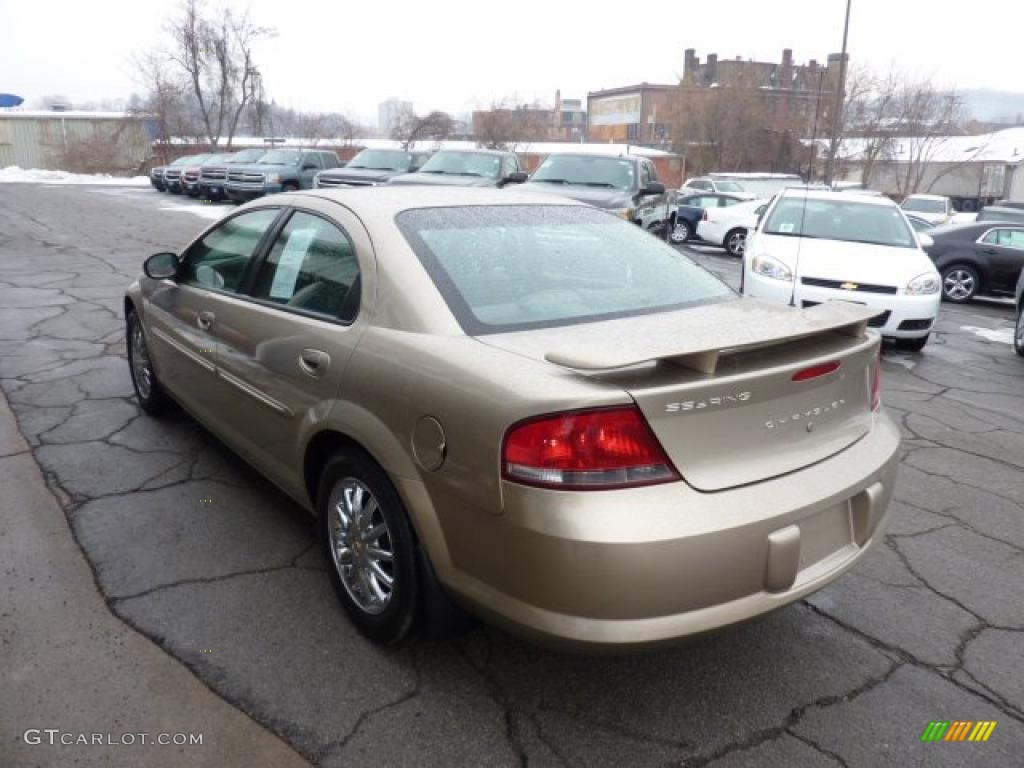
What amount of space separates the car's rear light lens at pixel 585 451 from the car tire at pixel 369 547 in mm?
588

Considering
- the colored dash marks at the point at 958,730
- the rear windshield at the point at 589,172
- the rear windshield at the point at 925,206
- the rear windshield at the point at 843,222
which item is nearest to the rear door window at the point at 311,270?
the colored dash marks at the point at 958,730

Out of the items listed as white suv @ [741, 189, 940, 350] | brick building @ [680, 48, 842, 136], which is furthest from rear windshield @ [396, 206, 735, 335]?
brick building @ [680, 48, 842, 136]

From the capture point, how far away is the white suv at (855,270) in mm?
7504

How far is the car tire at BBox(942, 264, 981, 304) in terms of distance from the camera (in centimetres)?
1287

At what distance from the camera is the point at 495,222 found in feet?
10.3

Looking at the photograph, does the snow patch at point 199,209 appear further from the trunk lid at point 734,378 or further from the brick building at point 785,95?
the brick building at point 785,95

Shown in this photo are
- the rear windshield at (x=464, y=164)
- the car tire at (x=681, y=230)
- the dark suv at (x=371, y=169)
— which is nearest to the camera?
the rear windshield at (x=464, y=164)

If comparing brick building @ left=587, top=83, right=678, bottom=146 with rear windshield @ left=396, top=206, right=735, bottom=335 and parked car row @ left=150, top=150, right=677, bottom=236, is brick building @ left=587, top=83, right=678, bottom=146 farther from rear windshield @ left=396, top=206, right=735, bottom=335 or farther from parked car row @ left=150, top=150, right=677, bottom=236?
rear windshield @ left=396, top=206, right=735, bottom=335

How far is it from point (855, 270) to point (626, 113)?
81.7 m

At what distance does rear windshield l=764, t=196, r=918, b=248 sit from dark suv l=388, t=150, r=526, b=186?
5509 millimetres

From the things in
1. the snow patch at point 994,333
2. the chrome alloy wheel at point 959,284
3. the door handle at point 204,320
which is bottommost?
the snow patch at point 994,333

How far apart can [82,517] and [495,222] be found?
235 cm

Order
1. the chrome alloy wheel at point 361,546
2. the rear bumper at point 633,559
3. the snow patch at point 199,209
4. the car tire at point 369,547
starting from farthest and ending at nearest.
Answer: the snow patch at point 199,209 → the chrome alloy wheel at point 361,546 → the car tire at point 369,547 → the rear bumper at point 633,559

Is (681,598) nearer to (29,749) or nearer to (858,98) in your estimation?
(29,749)
